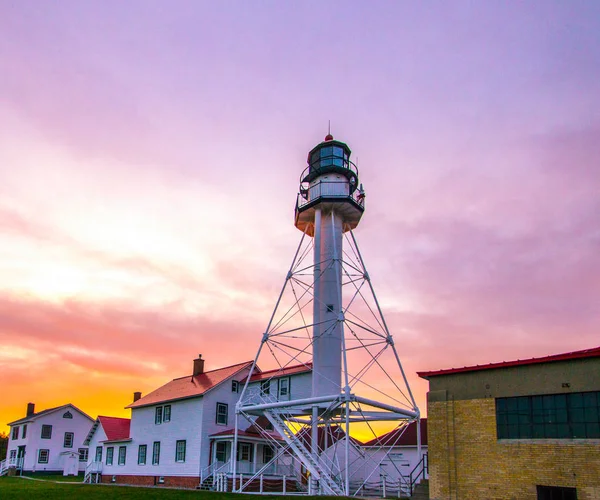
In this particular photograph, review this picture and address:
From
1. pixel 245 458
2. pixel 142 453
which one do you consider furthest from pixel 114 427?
pixel 245 458

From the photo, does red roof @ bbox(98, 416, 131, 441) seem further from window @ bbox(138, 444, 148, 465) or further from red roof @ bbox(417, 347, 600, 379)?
red roof @ bbox(417, 347, 600, 379)

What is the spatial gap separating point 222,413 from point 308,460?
1000 centimetres

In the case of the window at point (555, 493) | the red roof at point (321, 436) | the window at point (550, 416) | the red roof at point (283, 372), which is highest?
the red roof at point (283, 372)

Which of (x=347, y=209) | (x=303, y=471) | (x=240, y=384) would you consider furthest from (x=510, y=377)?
(x=240, y=384)

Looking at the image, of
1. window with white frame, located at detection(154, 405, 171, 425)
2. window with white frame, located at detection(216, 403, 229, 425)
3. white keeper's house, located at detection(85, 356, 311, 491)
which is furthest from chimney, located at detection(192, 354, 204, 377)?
window with white frame, located at detection(216, 403, 229, 425)

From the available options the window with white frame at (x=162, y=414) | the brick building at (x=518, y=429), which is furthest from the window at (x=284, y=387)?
the brick building at (x=518, y=429)

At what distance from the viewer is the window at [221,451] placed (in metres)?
33.7

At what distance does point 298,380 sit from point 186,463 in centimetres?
777

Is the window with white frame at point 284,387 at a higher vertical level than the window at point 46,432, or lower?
higher

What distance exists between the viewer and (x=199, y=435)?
3366 centimetres

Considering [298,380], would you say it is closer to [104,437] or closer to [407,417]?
[407,417]

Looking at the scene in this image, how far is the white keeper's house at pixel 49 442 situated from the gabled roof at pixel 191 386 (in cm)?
1889

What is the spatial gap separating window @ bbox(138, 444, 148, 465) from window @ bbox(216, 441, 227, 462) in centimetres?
639

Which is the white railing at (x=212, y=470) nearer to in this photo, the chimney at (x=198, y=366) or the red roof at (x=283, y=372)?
the red roof at (x=283, y=372)
